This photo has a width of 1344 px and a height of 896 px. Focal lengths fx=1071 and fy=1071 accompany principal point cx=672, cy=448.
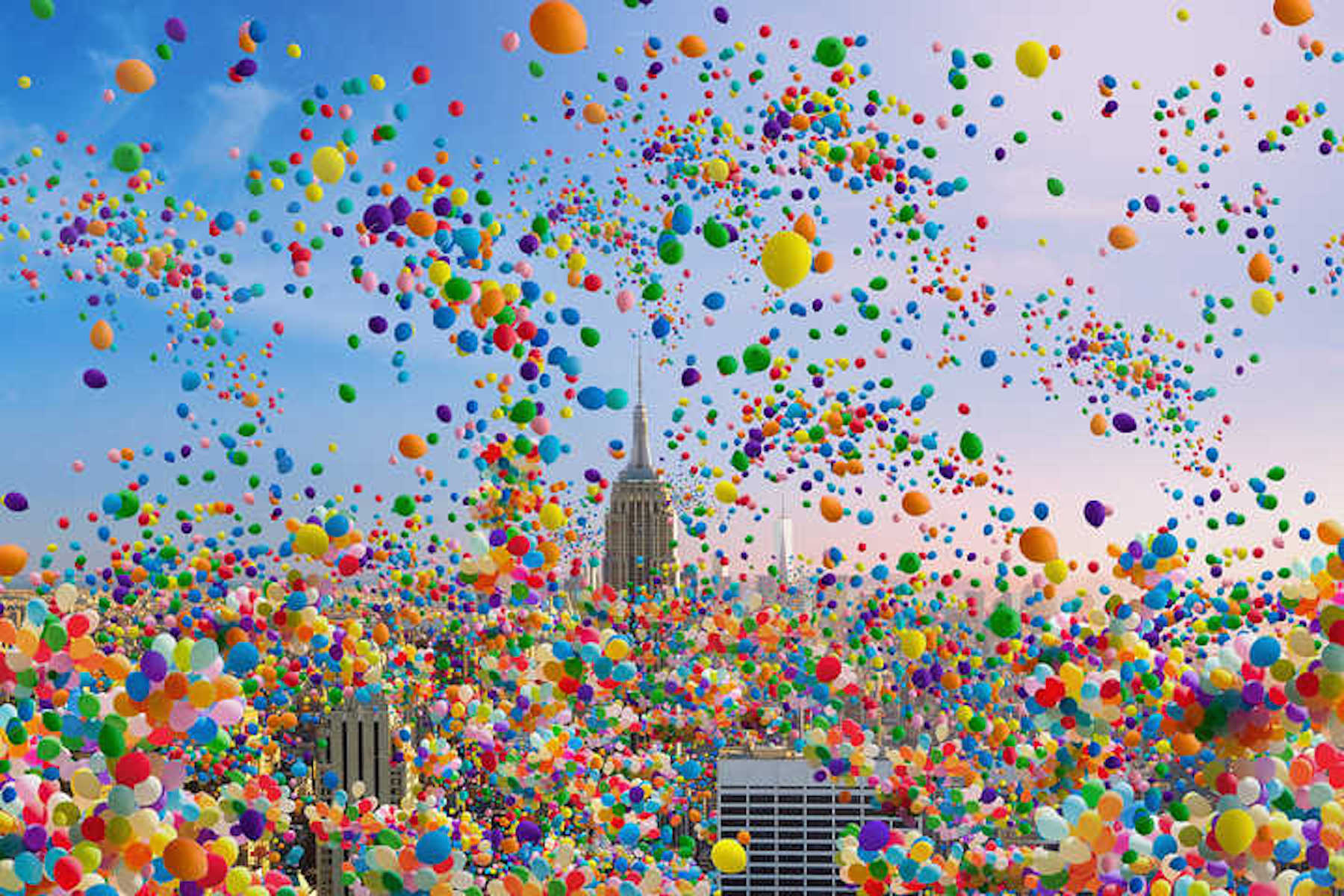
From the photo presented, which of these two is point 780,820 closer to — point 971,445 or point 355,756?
point 355,756

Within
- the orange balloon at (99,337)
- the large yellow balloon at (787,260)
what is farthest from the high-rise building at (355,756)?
the large yellow balloon at (787,260)

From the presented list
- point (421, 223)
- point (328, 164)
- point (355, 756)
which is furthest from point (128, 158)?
point (355, 756)

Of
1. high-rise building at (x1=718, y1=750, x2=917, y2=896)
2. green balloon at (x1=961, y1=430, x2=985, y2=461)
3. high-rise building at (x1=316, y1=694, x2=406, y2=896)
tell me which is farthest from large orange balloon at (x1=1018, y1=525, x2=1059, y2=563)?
high-rise building at (x1=718, y1=750, x2=917, y2=896)

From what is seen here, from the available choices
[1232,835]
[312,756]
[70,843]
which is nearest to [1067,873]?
[1232,835]

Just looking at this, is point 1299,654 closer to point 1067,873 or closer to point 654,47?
point 1067,873

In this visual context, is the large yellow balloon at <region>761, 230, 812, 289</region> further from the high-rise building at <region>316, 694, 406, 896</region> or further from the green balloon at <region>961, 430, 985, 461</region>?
the high-rise building at <region>316, 694, 406, 896</region>

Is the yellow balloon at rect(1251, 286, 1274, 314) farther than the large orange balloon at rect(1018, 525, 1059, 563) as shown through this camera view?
Yes
